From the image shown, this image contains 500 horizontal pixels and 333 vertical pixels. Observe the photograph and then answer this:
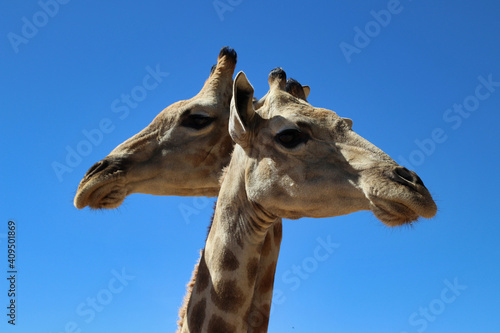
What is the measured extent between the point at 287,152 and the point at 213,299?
1996mm

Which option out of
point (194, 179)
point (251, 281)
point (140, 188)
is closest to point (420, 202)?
point (251, 281)

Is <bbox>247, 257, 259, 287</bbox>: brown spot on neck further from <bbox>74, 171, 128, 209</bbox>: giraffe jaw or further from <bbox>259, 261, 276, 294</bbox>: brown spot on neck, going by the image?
<bbox>74, 171, 128, 209</bbox>: giraffe jaw

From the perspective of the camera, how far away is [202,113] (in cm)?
987

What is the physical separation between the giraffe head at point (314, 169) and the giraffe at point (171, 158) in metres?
1.76

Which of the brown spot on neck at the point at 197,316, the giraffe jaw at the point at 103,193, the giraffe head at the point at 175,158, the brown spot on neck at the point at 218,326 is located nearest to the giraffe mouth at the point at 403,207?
the brown spot on neck at the point at 218,326

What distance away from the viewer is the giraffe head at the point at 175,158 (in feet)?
30.9

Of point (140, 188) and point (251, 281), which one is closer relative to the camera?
point (251, 281)

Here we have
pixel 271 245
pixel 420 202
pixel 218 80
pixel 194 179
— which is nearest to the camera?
pixel 420 202

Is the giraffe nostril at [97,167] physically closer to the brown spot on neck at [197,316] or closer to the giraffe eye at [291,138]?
the brown spot on neck at [197,316]

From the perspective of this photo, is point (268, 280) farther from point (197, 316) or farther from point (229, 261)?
point (197, 316)

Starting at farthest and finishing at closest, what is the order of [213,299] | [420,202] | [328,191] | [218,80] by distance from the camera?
[218,80], [213,299], [328,191], [420,202]

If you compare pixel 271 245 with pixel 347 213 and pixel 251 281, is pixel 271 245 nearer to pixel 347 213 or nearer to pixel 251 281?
pixel 251 281

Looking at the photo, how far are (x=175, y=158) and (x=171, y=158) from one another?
0.24 ft

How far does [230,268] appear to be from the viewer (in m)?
7.04
